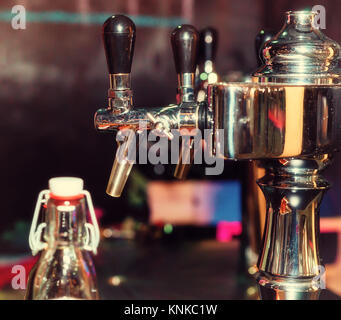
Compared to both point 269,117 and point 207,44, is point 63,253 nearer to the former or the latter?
point 269,117

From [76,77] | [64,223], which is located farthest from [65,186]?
[76,77]

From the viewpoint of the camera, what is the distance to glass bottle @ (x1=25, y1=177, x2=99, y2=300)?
0.84 meters

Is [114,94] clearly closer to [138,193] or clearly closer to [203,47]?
[203,47]

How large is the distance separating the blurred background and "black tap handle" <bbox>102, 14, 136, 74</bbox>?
Answer: 4.62ft

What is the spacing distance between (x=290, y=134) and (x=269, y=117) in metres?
0.03

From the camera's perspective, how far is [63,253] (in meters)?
0.86

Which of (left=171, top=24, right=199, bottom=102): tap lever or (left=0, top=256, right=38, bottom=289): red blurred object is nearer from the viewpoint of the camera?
(left=171, top=24, right=199, bottom=102): tap lever

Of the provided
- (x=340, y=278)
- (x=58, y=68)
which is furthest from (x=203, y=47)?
(x=58, y=68)

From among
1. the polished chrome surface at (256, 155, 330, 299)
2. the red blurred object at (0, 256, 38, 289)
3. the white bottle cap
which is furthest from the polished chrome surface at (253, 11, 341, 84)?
the red blurred object at (0, 256, 38, 289)

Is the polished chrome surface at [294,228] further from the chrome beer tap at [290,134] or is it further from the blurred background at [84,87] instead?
the blurred background at [84,87]

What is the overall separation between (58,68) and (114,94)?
161cm

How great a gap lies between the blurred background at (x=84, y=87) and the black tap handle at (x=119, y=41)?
141cm

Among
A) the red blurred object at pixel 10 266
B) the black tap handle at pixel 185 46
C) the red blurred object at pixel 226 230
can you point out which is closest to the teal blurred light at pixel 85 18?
the red blurred object at pixel 226 230

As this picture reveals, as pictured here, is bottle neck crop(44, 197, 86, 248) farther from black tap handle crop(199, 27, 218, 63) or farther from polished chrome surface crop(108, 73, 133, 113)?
black tap handle crop(199, 27, 218, 63)
